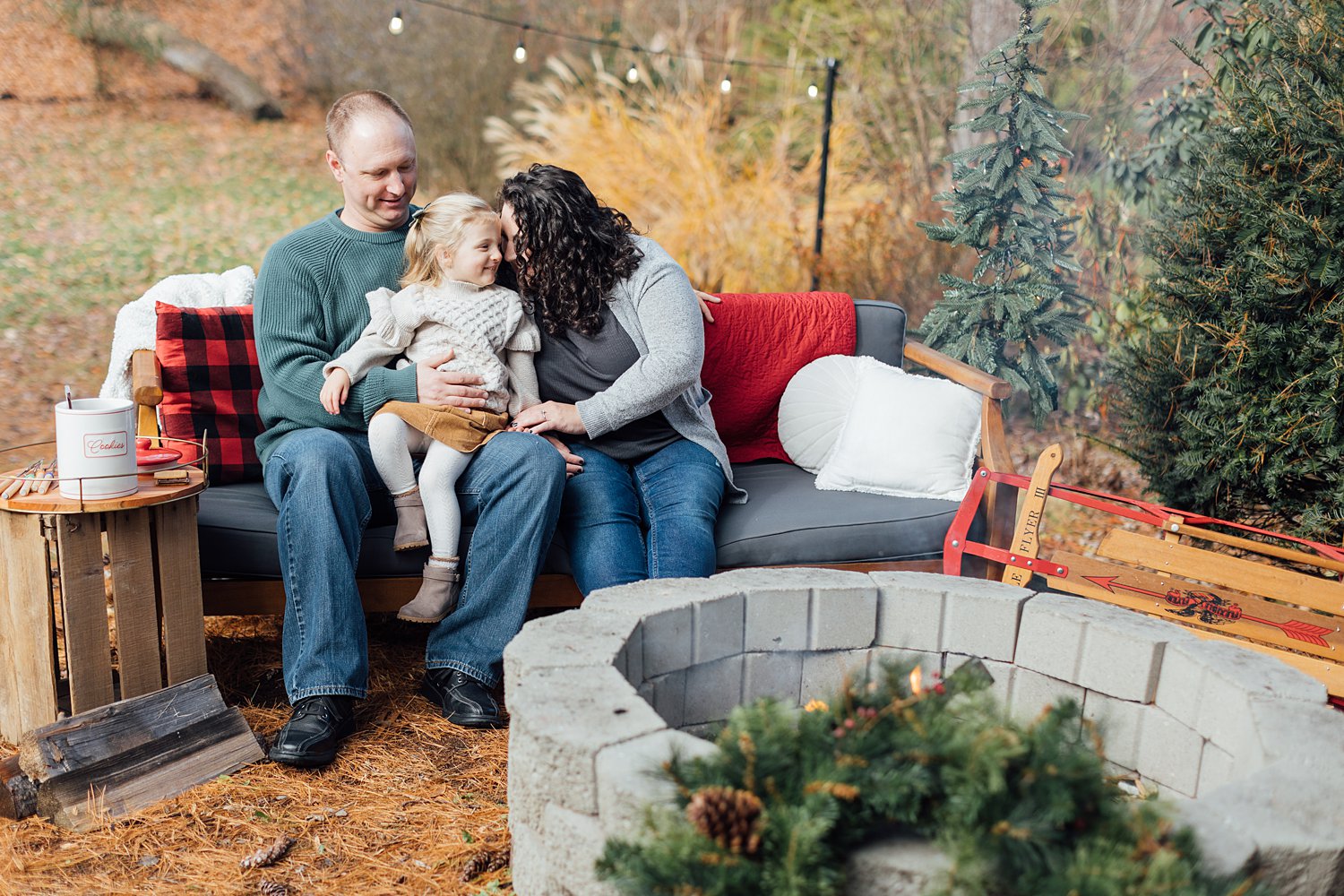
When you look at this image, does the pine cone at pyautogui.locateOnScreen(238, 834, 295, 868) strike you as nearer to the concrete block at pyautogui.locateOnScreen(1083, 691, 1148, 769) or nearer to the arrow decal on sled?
the concrete block at pyautogui.locateOnScreen(1083, 691, 1148, 769)

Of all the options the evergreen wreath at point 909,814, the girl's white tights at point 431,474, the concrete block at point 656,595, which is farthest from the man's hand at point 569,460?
the evergreen wreath at point 909,814

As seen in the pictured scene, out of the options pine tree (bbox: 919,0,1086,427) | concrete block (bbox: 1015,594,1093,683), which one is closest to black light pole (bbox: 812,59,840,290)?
pine tree (bbox: 919,0,1086,427)

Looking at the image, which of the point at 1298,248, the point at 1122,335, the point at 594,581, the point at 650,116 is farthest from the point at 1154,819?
the point at 650,116

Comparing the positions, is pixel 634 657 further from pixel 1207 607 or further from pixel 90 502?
pixel 1207 607

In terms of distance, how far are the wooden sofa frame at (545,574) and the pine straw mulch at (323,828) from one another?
9.5 inches

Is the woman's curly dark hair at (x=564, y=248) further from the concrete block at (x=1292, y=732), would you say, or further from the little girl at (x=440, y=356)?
the concrete block at (x=1292, y=732)

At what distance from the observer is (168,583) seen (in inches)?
90.9

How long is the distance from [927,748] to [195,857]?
54.9 inches

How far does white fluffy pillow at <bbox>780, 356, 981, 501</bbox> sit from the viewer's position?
2814mm

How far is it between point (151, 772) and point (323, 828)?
1.19 ft

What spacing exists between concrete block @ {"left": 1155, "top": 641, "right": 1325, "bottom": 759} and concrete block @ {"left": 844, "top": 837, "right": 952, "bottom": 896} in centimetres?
60

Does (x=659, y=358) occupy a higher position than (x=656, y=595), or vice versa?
(x=659, y=358)

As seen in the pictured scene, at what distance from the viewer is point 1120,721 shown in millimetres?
1854

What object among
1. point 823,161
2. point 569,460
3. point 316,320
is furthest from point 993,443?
point 823,161
